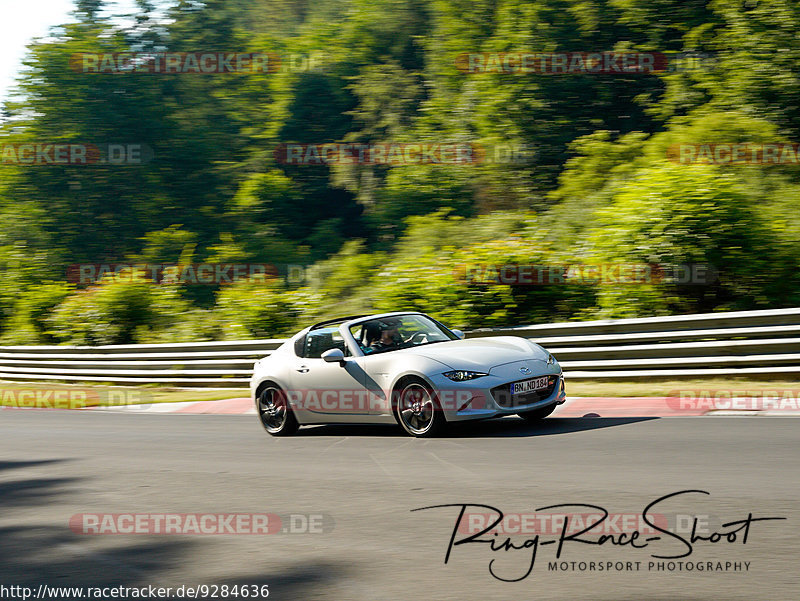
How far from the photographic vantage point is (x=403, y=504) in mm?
6699

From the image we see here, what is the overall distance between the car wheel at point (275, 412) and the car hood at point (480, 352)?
2.00 metres

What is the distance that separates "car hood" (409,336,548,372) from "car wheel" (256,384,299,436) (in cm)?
200

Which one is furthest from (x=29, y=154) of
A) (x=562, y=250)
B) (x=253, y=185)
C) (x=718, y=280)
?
(x=718, y=280)

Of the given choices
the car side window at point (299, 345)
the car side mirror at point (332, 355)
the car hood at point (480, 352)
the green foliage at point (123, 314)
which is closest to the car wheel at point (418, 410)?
the car hood at point (480, 352)

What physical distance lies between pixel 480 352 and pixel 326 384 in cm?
191

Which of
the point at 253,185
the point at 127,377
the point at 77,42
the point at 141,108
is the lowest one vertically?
the point at 127,377

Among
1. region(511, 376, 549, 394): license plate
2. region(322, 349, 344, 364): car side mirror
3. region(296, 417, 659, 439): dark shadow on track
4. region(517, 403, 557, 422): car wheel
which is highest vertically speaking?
region(322, 349, 344, 364): car side mirror

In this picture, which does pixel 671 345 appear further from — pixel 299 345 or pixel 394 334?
pixel 299 345

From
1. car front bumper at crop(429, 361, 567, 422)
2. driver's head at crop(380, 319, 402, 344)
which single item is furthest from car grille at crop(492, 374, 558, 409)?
driver's head at crop(380, 319, 402, 344)

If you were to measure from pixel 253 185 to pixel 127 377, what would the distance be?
25.5 meters

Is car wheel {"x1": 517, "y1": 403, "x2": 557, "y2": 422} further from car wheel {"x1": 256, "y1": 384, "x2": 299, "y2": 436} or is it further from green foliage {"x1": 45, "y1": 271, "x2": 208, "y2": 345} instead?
green foliage {"x1": 45, "y1": 271, "x2": 208, "y2": 345}

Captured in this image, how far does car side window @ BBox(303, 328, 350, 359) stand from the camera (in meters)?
10.8

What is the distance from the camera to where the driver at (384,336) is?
10422mm

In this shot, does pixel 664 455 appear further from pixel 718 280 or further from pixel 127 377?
pixel 127 377
